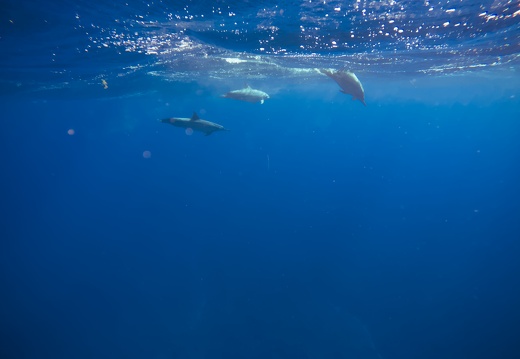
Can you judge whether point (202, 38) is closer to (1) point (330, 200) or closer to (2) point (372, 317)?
(2) point (372, 317)

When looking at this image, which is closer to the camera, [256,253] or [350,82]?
[350,82]

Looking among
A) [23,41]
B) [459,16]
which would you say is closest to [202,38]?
[23,41]

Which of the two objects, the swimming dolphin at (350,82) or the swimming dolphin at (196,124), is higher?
the swimming dolphin at (350,82)

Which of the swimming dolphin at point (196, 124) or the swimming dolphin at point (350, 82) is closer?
the swimming dolphin at point (196, 124)

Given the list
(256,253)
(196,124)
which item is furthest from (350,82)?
(256,253)

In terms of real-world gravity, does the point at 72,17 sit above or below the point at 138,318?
above

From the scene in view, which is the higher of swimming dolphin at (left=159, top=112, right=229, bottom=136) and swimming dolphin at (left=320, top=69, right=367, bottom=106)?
swimming dolphin at (left=320, top=69, right=367, bottom=106)

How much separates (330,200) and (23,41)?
113 feet

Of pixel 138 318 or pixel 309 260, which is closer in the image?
pixel 138 318

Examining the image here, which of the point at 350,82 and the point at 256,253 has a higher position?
the point at 350,82

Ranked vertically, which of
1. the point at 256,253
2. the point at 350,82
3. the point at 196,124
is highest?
the point at 350,82

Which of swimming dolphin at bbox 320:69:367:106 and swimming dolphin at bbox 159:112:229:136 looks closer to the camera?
swimming dolphin at bbox 159:112:229:136

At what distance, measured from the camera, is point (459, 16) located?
9.24 metres

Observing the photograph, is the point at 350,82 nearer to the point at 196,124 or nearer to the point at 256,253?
the point at 196,124
